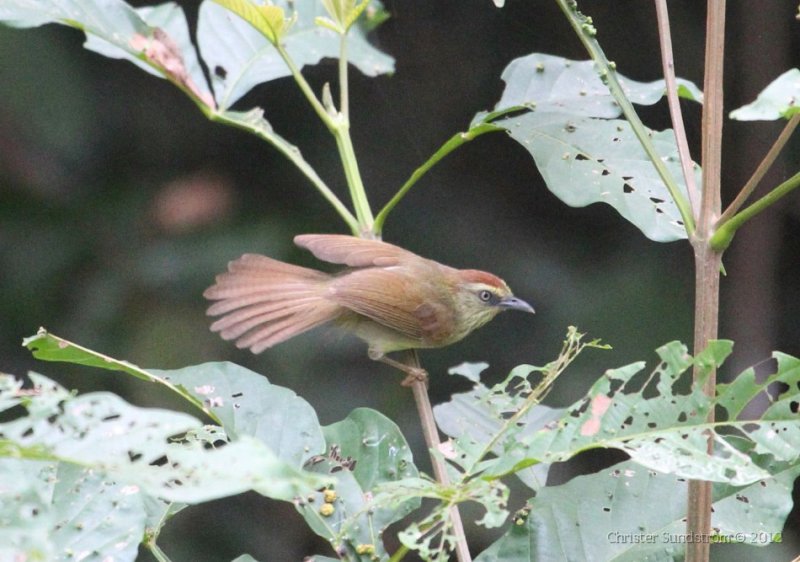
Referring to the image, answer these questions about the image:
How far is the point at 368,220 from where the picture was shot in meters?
2.07

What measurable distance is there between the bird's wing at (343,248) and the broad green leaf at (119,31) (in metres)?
0.56

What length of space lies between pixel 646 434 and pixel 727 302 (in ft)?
11.4

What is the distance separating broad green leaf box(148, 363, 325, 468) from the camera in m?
1.72

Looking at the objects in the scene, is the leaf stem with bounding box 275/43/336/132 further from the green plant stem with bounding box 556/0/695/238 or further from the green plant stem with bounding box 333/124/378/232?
the green plant stem with bounding box 556/0/695/238

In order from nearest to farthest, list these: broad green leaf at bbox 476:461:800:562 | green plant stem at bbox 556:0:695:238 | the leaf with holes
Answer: the leaf with holes → green plant stem at bbox 556:0:695:238 → broad green leaf at bbox 476:461:800:562

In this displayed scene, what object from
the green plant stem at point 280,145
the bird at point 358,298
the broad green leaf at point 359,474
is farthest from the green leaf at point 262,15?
the broad green leaf at point 359,474

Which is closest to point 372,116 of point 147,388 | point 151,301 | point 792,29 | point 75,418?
point 151,301

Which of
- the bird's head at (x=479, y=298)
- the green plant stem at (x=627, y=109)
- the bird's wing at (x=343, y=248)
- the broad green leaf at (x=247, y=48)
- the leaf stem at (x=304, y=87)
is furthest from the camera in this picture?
the bird's head at (x=479, y=298)

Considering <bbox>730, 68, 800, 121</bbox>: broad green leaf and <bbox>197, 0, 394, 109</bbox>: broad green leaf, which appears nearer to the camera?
<bbox>730, 68, 800, 121</bbox>: broad green leaf

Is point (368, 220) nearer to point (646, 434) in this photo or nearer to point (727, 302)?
point (646, 434)

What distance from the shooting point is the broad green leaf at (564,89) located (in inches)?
81.8

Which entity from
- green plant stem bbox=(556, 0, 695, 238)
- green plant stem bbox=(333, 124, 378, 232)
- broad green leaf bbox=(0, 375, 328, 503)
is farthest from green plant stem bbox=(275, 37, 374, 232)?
broad green leaf bbox=(0, 375, 328, 503)

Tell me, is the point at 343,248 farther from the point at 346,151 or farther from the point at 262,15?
the point at 262,15

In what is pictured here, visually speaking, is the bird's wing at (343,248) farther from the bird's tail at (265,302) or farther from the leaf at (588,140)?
the leaf at (588,140)
